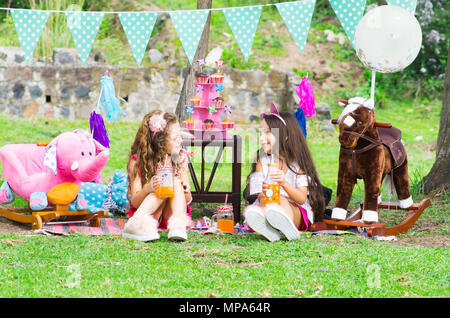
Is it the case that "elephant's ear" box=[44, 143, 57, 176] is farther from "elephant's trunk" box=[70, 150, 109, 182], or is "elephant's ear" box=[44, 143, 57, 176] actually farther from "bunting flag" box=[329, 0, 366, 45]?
"bunting flag" box=[329, 0, 366, 45]

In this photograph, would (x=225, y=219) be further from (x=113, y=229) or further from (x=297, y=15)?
(x=297, y=15)

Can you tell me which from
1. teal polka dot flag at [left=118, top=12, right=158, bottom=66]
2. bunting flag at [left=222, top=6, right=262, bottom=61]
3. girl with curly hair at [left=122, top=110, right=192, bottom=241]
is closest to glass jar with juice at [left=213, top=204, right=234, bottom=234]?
girl with curly hair at [left=122, top=110, right=192, bottom=241]

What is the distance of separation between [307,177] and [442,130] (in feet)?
7.87

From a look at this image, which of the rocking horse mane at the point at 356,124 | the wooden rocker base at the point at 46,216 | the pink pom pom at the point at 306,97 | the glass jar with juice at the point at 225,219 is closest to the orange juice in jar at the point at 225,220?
the glass jar with juice at the point at 225,219

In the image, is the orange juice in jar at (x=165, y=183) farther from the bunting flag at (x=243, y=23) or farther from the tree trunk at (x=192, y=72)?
the tree trunk at (x=192, y=72)

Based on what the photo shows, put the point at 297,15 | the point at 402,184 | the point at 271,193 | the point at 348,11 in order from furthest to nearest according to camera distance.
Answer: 1. the point at 297,15
2. the point at 348,11
3. the point at 402,184
4. the point at 271,193

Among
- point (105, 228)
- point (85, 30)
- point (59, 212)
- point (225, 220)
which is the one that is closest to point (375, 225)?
point (225, 220)

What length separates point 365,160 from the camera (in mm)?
4820

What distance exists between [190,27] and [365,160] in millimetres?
2386

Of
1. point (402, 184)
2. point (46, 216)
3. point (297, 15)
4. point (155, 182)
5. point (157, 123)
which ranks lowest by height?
point (46, 216)

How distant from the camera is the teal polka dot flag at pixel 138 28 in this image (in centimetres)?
627

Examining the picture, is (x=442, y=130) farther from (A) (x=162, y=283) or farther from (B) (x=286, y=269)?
(A) (x=162, y=283)

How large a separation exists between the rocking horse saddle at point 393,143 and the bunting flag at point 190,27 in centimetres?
207

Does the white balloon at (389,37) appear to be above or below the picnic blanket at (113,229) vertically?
above
